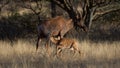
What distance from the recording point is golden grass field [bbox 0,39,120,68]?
33.4 ft

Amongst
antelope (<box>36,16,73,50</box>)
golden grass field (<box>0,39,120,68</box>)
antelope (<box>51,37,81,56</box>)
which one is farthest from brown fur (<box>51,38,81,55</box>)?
antelope (<box>36,16,73,50</box>)

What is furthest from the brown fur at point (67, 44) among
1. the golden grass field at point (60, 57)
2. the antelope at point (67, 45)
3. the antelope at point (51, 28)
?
the antelope at point (51, 28)

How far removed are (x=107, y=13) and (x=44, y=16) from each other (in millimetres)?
2878

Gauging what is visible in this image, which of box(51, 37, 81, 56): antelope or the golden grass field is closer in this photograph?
the golden grass field

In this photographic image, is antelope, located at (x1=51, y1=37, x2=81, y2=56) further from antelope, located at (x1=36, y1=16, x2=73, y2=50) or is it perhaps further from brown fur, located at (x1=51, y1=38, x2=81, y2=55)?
antelope, located at (x1=36, y1=16, x2=73, y2=50)

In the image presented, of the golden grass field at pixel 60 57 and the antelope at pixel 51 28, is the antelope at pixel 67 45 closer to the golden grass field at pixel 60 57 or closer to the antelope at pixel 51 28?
the golden grass field at pixel 60 57

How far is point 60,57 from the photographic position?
37.4 feet

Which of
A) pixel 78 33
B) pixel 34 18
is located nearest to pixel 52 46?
pixel 78 33

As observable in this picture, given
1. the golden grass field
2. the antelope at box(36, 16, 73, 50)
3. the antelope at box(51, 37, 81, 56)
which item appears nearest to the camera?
the golden grass field

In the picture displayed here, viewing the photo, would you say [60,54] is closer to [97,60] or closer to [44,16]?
[97,60]

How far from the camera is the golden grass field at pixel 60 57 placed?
10188 mm

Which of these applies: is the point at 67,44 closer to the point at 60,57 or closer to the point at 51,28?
the point at 60,57

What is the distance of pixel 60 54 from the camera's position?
11672 millimetres

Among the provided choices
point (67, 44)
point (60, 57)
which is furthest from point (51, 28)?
point (60, 57)
